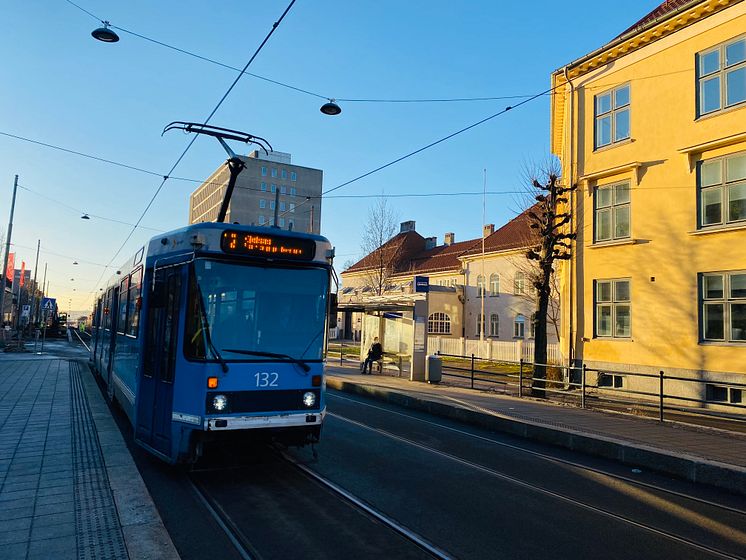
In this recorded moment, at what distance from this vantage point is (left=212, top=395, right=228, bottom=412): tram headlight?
6.51m

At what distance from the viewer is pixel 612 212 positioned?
19359 millimetres

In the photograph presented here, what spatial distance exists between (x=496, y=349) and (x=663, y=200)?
17296mm

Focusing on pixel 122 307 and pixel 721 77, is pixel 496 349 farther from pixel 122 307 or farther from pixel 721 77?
pixel 122 307

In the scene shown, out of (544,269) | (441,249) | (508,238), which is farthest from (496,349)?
(441,249)

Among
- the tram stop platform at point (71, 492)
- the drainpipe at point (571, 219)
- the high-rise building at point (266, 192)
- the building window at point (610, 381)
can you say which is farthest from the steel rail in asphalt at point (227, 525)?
the high-rise building at point (266, 192)

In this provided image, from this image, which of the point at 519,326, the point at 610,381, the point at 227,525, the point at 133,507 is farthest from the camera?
the point at 519,326

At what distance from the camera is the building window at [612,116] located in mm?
19188

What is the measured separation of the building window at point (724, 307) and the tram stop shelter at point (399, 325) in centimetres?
886

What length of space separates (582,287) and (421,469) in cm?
1428

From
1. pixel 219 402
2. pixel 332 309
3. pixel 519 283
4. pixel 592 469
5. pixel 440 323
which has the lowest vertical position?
pixel 592 469

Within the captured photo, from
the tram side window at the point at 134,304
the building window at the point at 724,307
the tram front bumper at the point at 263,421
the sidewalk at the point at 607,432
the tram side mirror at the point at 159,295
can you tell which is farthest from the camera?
the building window at the point at 724,307

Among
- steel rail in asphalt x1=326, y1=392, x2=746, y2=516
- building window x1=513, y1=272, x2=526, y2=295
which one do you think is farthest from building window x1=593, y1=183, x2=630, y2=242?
building window x1=513, y1=272, x2=526, y2=295

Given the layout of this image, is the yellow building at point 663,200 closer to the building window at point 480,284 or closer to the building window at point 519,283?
the building window at point 519,283

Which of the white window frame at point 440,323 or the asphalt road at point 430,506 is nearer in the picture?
the asphalt road at point 430,506
